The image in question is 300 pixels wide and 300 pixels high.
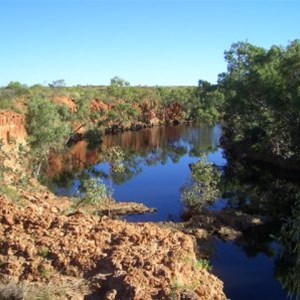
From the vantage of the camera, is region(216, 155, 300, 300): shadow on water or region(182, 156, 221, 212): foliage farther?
region(182, 156, 221, 212): foliage

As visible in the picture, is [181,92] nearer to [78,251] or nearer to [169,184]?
[169,184]

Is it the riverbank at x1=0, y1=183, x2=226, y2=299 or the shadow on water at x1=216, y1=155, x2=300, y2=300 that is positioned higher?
the riverbank at x1=0, y1=183, x2=226, y2=299

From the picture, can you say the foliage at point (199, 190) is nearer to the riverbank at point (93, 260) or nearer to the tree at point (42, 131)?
the riverbank at point (93, 260)

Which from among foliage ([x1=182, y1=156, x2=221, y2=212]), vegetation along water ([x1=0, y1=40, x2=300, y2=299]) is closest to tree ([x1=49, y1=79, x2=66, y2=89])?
vegetation along water ([x1=0, y1=40, x2=300, y2=299])

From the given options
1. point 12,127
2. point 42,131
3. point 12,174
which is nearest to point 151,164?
point 42,131

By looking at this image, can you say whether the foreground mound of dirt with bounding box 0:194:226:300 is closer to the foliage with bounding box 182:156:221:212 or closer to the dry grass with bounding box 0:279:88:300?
the dry grass with bounding box 0:279:88:300

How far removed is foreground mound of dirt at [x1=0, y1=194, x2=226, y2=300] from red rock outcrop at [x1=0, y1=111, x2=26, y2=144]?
26664 millimetres

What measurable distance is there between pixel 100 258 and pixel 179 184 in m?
31.2

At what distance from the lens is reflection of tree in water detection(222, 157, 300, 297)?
2265cm

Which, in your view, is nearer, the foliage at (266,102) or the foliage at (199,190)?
the foliage at (199,190)

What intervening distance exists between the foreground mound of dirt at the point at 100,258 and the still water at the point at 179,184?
7526mm

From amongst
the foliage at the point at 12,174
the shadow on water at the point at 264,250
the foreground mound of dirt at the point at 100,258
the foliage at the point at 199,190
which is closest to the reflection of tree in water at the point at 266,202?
the shadow on water at the point at 264,250

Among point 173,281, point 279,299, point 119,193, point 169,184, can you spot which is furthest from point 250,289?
point 169,184

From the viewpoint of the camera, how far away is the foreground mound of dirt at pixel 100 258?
40.9ft
